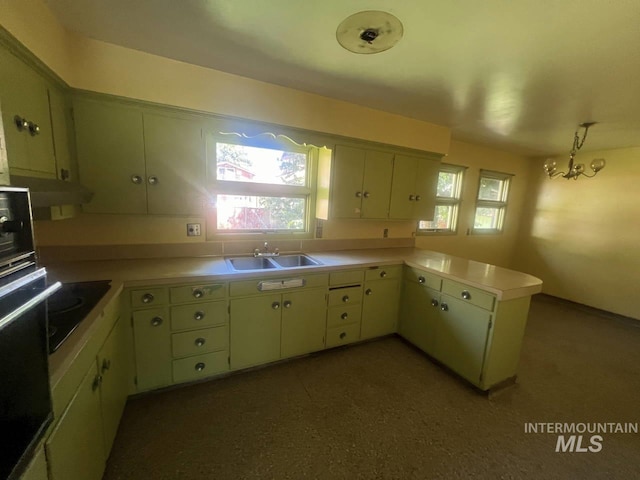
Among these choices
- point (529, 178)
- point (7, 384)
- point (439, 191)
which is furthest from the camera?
point (529, 178)

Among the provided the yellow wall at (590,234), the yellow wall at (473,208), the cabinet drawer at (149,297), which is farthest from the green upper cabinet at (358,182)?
the yellow wall at (590,234)

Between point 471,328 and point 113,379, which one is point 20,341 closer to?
point 113,379

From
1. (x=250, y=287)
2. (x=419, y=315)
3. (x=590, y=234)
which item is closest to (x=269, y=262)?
(x=250, y=287)

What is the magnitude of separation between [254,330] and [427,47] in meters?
2.30

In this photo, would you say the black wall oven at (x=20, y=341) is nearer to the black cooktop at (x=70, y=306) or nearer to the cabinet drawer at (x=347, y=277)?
the black cooktop at (x=70, y=306)

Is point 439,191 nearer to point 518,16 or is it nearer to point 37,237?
point 518,16

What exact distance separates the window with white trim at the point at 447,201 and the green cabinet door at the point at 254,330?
266 centimetres

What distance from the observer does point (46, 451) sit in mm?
766

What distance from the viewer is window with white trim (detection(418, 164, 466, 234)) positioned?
12.6 ft

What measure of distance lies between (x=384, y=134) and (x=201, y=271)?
2270 mm

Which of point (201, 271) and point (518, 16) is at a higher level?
point (518, 16)

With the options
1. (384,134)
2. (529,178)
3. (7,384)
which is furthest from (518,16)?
(529,178)

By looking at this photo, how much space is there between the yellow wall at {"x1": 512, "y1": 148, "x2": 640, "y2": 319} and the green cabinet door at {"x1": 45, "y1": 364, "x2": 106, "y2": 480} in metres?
5.70
